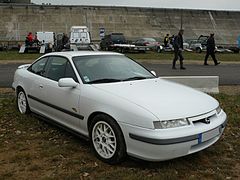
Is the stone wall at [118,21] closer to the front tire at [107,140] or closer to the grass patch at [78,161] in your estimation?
the grass patch at [78,161]

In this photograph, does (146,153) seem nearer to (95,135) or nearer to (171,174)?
(171,174)

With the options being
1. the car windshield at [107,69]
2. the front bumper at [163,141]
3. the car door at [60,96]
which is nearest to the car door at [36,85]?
the car door at [60,96]

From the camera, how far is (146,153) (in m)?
3.40

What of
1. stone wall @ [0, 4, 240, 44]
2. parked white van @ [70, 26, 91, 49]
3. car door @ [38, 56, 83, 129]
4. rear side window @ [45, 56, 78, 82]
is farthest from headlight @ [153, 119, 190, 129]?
stone wall @ [0, 4, 240, 44]

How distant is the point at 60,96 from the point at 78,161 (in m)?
1.09

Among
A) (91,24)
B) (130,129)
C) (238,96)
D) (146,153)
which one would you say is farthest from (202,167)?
(91,24)

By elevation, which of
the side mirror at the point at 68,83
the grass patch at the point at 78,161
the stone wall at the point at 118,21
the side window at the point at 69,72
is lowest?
the grass patch at the point at 78,161

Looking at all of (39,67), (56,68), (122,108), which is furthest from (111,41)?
(122,108)

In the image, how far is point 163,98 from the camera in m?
3.78

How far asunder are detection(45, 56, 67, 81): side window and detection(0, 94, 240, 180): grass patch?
35.6 inches

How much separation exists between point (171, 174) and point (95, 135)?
1.08m

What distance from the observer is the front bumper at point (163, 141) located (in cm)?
332

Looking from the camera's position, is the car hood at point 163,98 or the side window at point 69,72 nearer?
the car hood at point 163,98

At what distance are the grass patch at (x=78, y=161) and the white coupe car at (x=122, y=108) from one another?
223 millimetres
